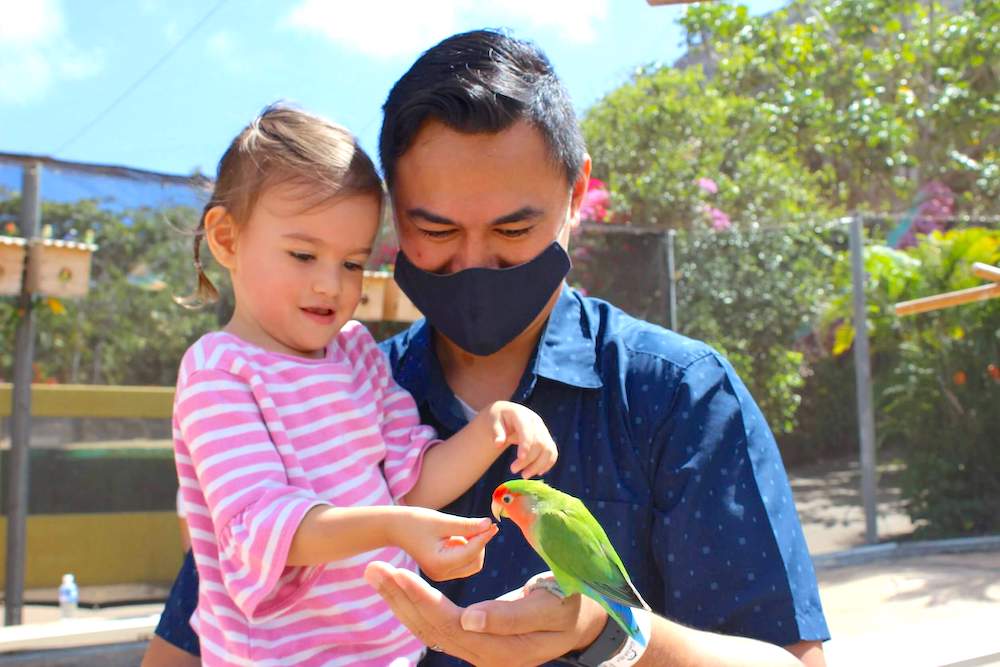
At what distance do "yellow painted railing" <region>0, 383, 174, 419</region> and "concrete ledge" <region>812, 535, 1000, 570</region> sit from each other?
13.5 ft

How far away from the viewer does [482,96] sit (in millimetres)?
1641

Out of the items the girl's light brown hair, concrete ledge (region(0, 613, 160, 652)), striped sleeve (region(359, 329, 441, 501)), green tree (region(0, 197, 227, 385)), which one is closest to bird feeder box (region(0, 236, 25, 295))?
green tree (region(0, 197, 227, 385))

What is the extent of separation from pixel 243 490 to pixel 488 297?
1.68ft

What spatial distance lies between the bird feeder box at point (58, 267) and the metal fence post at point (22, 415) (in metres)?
0.06

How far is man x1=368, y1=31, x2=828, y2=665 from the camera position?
1496 mm

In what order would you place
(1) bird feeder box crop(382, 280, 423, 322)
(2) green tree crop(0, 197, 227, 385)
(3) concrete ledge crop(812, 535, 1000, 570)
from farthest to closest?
(3) concrete ledge crop(812, 535, 1000, 570), (1) bird feeder box crop(382, 280, 423, 322), (2) green tree crop(0, 197, 227, 385)

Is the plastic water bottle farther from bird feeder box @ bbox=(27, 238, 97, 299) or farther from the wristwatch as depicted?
the wristwatch

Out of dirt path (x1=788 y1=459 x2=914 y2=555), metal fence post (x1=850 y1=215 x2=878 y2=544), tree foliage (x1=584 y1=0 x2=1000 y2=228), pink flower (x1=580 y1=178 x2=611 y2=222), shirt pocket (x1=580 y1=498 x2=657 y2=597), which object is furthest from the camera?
tree foliage (x1=584 y1=0 x2=1000 y2=228)

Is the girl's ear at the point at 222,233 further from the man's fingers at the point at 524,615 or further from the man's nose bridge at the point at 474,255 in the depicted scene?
the man's fingers at the point at 524,615

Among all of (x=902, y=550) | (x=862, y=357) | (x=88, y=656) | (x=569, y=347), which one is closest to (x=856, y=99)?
(x=862, y=357)

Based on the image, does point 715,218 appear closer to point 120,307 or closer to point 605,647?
point 120,307

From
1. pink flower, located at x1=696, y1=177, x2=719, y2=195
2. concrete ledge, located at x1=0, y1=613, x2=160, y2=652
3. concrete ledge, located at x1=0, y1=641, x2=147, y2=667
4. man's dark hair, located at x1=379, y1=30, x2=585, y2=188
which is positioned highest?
pink flower, located at x1=696, y1=177, x2=719, y2=195

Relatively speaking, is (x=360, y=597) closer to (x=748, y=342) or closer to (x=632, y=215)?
(x=748, y=342)

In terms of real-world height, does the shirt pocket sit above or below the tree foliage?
below
